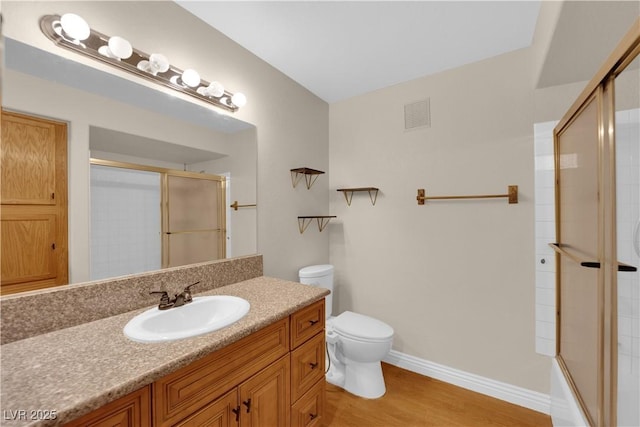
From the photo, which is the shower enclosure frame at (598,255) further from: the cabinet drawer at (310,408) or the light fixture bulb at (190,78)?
the light fixture bulb at (190,78)

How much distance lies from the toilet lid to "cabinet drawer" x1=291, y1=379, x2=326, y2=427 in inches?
15.7

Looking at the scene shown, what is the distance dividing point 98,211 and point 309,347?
1.14 m

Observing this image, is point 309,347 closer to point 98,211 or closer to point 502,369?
point 98,211

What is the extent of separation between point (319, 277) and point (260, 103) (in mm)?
1332

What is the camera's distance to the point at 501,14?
4.99 feet

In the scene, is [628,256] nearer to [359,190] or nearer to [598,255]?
[598,255]

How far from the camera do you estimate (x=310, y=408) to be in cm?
146

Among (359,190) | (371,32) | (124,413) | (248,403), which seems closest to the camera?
(124,413)

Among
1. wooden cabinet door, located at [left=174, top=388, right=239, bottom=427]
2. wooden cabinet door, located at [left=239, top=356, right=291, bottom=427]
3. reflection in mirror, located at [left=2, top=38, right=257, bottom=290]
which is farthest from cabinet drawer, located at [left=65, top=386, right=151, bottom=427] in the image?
reflection in mirror, located at [left=2, top=38, right=257, bottom=290]

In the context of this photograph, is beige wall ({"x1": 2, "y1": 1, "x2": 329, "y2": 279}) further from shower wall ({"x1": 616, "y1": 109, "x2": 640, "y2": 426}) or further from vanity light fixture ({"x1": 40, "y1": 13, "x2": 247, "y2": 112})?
shower wall ({"x1": 616, "y1": 109, "x2": 640, "y2": 426})

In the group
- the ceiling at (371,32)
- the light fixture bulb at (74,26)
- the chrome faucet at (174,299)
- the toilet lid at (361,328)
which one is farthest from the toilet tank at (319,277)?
the light fixture bulb at (74,26)

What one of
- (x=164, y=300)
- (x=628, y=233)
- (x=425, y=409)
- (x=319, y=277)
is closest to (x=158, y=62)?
(x=164, y=300)

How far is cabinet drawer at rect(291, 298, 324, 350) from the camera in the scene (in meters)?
1.34

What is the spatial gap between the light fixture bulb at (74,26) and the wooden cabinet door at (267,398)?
1.49 meters
